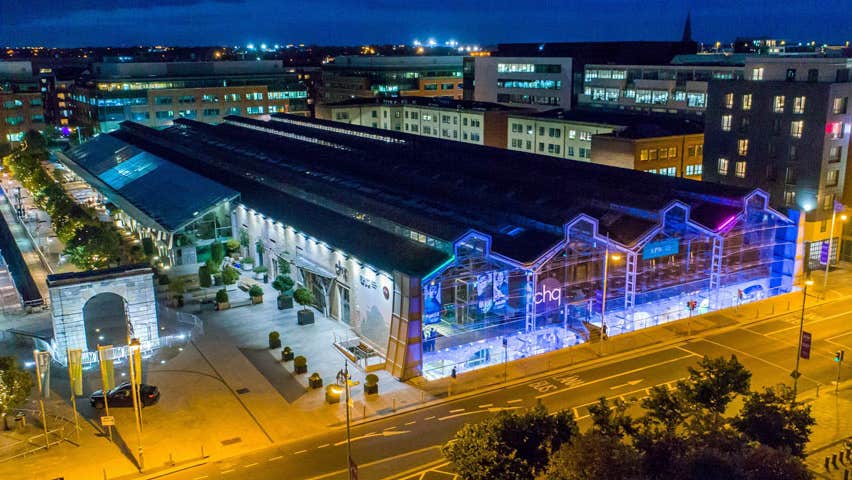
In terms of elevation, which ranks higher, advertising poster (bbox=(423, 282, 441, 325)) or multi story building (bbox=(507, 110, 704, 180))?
multi story building (bbox=(507, 110, 704, 180))

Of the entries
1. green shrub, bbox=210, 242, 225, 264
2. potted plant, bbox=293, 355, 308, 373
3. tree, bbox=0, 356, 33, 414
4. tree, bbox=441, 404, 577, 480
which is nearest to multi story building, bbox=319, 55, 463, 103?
green shrub, bbox=210, 242, 225, 264

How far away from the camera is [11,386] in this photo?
35.8 m

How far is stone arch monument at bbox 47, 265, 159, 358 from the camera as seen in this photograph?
43656mm

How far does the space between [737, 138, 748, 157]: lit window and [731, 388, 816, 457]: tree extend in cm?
4963

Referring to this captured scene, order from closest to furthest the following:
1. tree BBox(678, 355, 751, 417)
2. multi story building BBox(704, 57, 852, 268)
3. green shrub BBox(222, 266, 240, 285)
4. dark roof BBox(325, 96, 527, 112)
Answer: tree BBox(678, 355, 751, 417) < green shrub BBox(222, 266, 240, 285) < multi story building BBox(704, 57, 852, 268) < dark roof BBox(325, 96, 527, 112)

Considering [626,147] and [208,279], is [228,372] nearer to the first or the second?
[208,279]

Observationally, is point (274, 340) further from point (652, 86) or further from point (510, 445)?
point (652, 86)

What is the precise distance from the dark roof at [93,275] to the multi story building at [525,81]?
96.1m

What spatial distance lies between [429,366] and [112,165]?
68.1m

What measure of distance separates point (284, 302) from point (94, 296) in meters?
14.2

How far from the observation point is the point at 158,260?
67.6 m

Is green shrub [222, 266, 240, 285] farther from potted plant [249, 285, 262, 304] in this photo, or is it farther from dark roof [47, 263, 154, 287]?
dark roof [47, 263, 154, 287]

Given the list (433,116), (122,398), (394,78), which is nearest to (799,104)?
(122,398)

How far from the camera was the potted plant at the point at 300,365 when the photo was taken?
Answer: 141ft
